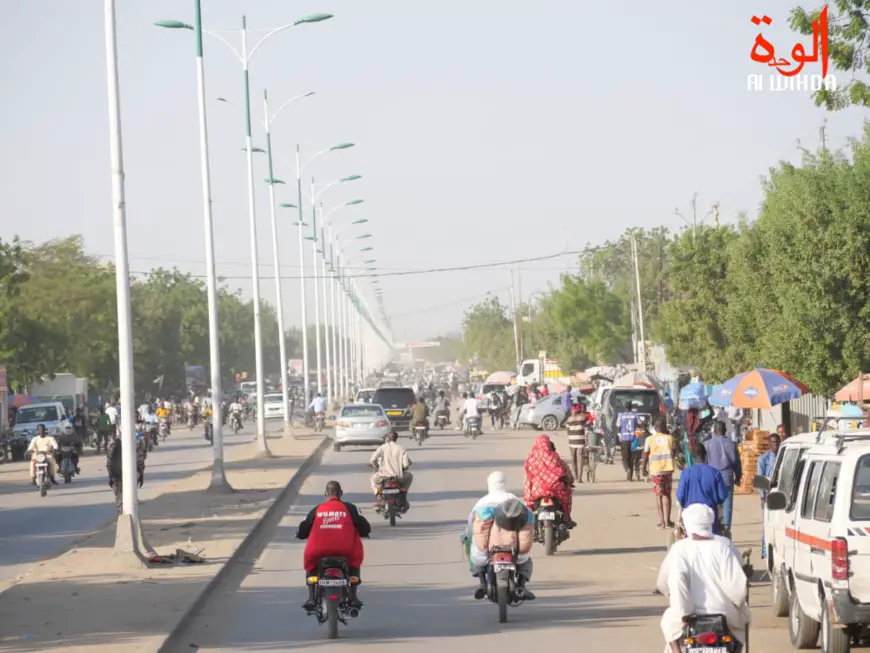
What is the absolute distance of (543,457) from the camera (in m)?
19.6

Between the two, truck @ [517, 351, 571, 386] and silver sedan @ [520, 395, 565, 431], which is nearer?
silver sedan @ [520, 395, 565, 431]

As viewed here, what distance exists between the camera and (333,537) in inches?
554

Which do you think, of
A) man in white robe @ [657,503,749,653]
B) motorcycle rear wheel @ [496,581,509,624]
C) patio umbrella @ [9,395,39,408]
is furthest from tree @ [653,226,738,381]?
man in white robe @ [657,503,749,653]

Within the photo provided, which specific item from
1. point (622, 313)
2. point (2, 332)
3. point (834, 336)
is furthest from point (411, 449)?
point (622, 313)

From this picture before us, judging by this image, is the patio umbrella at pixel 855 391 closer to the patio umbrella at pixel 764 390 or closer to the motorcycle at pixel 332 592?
the patio umbrella at pixel 764 390

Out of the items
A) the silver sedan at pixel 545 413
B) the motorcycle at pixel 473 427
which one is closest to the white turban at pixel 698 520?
the motorcycle at pixel 473 427

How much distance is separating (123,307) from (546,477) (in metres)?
5.70

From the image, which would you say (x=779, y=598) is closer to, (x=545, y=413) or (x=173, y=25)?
(x=173, y=25)

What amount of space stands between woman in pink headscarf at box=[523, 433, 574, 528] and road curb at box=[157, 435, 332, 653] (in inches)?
148

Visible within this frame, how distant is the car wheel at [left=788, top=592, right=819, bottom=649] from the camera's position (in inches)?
476

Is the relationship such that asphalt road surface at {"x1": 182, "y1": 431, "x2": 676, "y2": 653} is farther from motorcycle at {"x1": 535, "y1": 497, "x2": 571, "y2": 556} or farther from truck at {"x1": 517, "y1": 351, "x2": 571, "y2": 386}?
truck at {"x1": 517, "y1": 351, "x2": 571, "y2": 386}

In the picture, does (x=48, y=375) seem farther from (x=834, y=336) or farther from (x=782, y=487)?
(x=782, y=487)

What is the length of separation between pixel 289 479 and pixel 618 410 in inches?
365

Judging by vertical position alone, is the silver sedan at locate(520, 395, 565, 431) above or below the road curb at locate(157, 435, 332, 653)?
above
